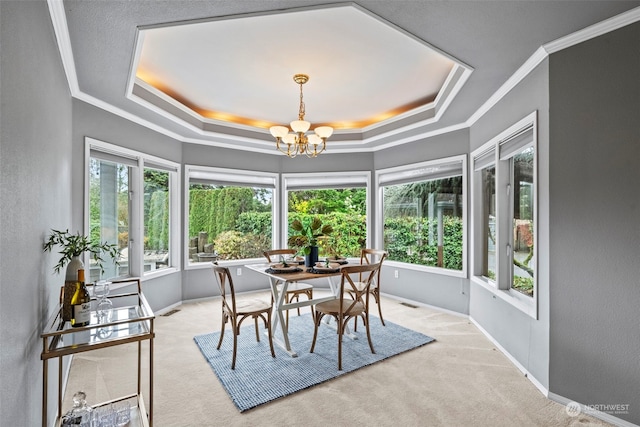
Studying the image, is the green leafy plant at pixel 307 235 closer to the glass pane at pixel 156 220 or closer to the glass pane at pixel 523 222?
the glass pane at pixel 523 222

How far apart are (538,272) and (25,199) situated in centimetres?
325

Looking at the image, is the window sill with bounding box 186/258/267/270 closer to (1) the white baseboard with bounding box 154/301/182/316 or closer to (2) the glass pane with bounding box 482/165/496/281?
(1) the white baseboard with bounding box 154/301/182/316

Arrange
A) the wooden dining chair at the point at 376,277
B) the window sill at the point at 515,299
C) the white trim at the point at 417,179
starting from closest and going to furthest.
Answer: the window sill at the point at 515,299 < the wooden dining chair at the point at 376,277 < the white trim at the point at 417,179

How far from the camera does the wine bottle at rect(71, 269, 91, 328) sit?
162 cm

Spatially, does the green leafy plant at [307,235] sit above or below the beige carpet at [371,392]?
above

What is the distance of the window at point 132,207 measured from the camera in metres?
3.53

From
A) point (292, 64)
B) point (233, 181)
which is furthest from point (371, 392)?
point (233, 181)

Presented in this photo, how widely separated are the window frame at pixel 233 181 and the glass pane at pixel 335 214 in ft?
0.88

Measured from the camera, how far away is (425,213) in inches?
191

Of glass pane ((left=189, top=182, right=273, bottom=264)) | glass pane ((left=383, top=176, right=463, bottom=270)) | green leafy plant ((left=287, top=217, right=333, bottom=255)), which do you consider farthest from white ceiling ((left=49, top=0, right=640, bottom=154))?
green leafy plant ((left=287, top=217, right=333, bottom=255))

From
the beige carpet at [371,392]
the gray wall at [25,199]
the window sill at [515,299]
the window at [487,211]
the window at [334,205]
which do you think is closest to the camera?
the gray wall at [25,199]

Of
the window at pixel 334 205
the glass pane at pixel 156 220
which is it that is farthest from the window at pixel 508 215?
the glass pane at pixel 156 220

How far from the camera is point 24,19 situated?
140 cm

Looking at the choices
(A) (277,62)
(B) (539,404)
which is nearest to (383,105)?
(A) (277,62)
